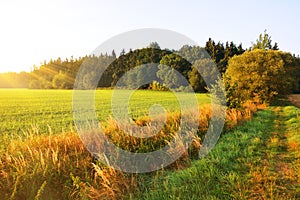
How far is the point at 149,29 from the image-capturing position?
1001 centimetres

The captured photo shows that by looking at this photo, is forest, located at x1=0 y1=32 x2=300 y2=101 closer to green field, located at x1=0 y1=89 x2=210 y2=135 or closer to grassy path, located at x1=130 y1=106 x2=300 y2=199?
green field, located at x1=0 y1=89 x2=210 y2=135

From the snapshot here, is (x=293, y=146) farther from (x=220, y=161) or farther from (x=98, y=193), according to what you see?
(x=98, y=193)

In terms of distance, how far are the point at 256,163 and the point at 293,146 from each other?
7.57ft

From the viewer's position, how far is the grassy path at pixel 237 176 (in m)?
4.73

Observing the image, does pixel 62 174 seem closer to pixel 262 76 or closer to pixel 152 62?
pixel 262 76

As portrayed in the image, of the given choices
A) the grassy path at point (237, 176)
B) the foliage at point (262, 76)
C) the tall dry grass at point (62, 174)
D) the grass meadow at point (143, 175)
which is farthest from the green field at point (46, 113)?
the foliage at point (262, 76)

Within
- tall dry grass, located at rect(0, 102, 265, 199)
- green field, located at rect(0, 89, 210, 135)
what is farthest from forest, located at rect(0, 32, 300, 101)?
tall dry grass, located at rect(0, 102, 265, 199)

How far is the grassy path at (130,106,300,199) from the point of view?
4727mm

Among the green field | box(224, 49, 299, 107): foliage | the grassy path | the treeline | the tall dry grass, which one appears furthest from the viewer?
the treeline

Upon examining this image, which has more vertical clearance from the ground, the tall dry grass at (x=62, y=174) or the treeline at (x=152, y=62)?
the treeline at (x=152, y=62)

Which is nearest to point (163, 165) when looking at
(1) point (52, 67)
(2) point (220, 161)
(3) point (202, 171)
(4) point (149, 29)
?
(3) point (202, 171)

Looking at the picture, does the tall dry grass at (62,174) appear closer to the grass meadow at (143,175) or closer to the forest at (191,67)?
the grass meadow at (143,175)

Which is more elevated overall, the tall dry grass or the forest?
the forest

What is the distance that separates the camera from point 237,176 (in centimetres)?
536
